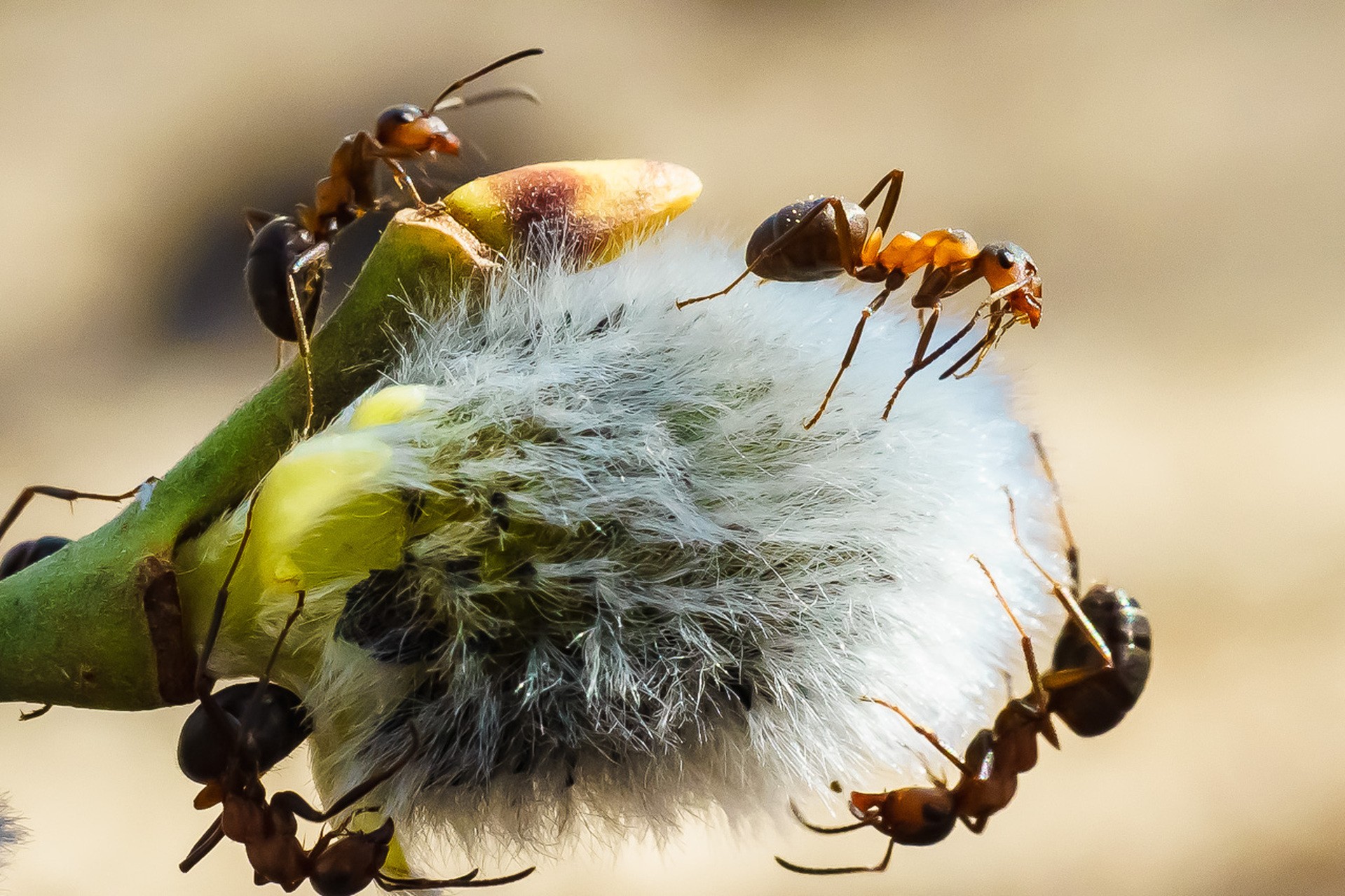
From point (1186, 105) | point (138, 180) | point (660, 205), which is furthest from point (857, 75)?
point (660, 205)

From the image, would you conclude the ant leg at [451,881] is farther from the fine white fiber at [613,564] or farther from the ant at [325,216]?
the ant at [325,216]

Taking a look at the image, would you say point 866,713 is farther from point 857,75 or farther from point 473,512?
point 857,75

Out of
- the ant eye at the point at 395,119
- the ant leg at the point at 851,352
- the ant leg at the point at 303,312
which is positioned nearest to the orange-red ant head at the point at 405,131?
the ant eye at the point at 395,119

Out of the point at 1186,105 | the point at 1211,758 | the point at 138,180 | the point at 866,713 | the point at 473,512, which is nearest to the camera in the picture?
the point at 473,512

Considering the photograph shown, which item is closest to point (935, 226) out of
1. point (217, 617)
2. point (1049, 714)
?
point (1049, 714)

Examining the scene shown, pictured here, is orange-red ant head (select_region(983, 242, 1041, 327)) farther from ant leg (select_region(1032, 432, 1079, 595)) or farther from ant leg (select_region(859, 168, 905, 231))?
ant leg (select_region(1032, 432, 1079, 595))

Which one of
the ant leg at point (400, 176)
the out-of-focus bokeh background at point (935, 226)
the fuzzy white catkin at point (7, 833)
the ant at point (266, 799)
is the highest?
the ant leg at point (400, 176)

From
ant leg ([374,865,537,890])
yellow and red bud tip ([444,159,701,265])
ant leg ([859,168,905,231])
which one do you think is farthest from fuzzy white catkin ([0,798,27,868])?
ant leg ([859,168,905,231])
